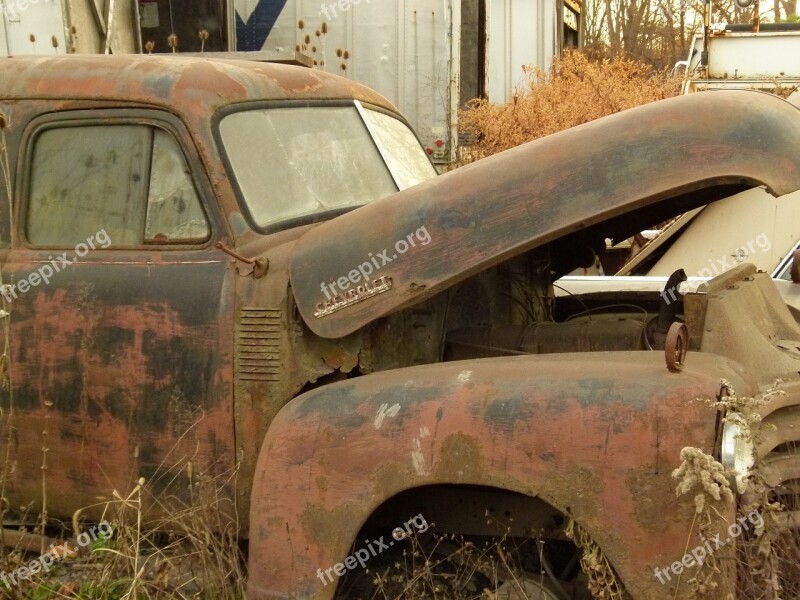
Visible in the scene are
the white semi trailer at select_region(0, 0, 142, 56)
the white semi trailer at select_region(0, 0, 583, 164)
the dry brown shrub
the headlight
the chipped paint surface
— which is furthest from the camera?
the dry brown shrub

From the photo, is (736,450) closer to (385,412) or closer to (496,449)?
(496,449)

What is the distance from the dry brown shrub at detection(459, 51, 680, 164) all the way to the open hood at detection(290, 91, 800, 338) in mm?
7329

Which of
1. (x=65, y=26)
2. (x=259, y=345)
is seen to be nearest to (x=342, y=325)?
(x=259, y=345)

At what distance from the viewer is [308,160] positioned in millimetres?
3646

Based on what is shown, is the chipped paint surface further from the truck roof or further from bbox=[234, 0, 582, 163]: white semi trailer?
bbox=[234, 0, 582, 163]: white semi trailer

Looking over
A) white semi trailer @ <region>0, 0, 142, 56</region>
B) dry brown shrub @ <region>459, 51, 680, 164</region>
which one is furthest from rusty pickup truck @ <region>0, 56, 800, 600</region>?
dry brown shrub @ <region>459, 51, 680, 164</region>

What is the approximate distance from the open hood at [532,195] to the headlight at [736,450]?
2.31 ft

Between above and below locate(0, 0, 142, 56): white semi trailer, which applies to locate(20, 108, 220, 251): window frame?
below

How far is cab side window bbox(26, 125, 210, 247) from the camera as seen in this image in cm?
341

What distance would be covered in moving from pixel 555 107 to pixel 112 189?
27.2 ft

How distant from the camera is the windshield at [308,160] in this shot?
3434 millimetres

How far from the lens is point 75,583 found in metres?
3.33

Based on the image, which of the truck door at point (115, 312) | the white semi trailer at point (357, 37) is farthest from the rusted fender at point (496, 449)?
the white semi trailer at point (357, 37)

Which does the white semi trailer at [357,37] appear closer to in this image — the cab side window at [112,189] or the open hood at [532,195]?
the cab side window at [112,189]
